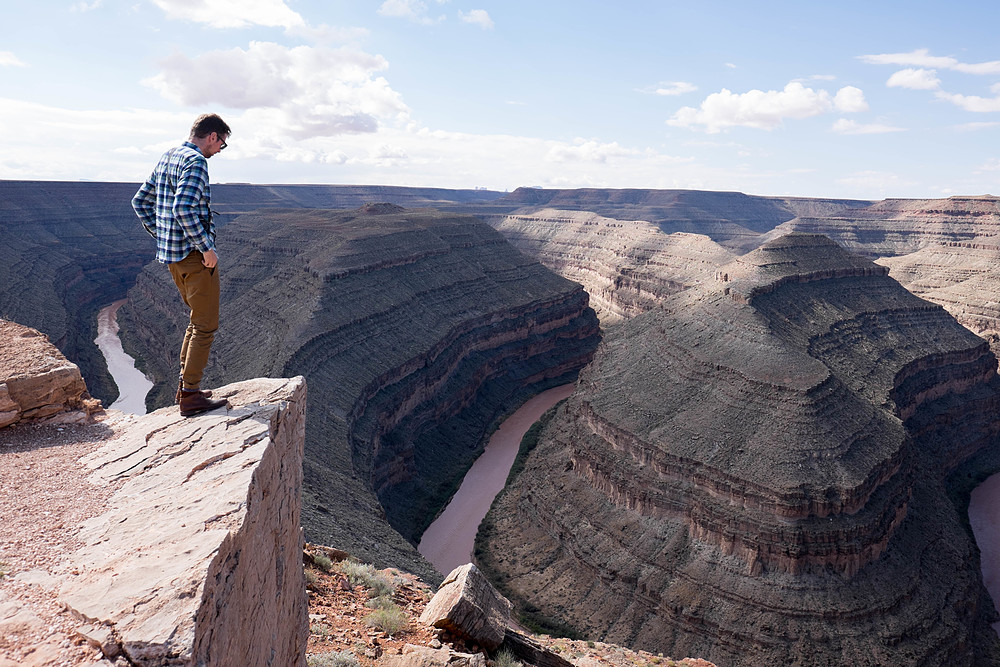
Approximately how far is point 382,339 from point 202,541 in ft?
199

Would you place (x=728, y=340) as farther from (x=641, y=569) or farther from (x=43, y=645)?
(x=43, y=645)

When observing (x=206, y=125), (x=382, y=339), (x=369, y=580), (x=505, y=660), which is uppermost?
(x=206, y=125)

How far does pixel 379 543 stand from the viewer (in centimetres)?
3419

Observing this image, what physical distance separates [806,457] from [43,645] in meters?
41.7

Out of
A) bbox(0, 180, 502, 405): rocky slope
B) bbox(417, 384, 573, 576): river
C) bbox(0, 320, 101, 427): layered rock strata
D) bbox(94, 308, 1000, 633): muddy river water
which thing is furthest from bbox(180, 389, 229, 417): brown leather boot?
bbox(0, 180, 502, 405): rocky slope

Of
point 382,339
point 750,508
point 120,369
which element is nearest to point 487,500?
point 382,339

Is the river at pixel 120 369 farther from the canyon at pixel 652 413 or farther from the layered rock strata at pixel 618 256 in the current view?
the layered rock strata at pixel 618 256

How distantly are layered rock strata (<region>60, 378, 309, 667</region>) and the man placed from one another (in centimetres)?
90

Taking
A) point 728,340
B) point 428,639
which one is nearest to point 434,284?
point 728,340

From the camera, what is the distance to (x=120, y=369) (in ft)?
274

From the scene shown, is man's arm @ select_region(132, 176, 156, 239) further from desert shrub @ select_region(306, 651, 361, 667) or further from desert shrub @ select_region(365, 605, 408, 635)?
desert shrub @ select_region(365, 605, 408, 635)

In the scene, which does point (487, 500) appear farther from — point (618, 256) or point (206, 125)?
point (618, 256)

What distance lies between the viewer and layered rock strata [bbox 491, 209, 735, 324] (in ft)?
379

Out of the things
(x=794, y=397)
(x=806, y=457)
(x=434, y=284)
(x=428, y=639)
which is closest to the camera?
(x=428, y=639)
